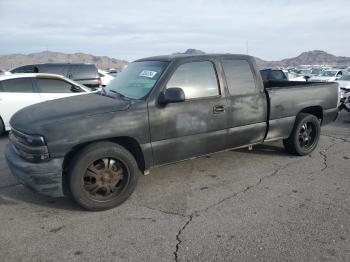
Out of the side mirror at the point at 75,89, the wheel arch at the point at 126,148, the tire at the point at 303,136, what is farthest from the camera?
the side mirror at the point at 75,89

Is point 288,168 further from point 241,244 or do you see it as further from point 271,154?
point 241,244

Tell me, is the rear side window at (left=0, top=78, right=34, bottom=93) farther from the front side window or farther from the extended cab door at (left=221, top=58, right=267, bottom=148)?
the extended cab door at (left=221, top=58, right=267, bottom=148)

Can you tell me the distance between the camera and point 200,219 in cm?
362

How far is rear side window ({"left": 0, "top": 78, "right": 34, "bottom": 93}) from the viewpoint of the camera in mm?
7906

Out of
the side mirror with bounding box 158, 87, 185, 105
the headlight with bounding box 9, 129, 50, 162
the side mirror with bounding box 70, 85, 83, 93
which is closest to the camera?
the headlight with bounding box 9, 129, 50, 162

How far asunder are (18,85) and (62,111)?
192 inches

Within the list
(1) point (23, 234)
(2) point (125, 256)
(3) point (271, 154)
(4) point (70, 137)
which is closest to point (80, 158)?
(4) point (70, 137)

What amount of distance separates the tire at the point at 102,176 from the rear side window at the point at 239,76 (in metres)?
1.87

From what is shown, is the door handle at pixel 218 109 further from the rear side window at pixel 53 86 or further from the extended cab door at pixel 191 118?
the rear side window at pixel 53 86

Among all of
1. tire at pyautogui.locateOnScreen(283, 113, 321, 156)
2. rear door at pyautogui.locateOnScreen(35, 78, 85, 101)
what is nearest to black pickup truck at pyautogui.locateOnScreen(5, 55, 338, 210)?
tire at pyautogui.locateOnScreen(283, 113, 321, 156)

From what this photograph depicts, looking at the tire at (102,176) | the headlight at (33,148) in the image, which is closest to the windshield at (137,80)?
the tire at (102,176)

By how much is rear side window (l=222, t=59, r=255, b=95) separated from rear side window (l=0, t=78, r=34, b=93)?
5365 millimetres

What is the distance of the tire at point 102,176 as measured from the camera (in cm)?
368

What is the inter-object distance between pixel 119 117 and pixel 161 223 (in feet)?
4.26
